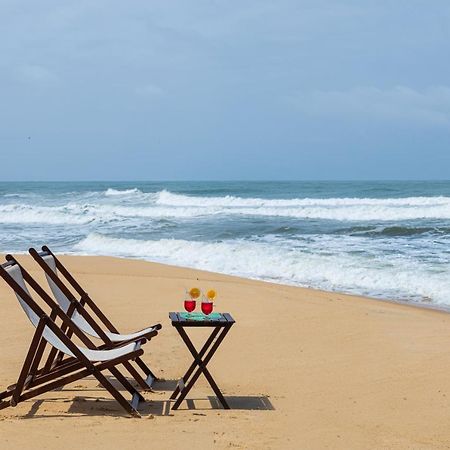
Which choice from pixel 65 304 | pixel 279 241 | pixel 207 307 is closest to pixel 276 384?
pixel 207 307

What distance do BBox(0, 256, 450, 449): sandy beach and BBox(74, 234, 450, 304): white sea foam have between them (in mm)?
1986

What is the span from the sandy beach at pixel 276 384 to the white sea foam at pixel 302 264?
199 centimetres

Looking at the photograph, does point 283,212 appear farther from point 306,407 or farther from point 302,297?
point 306,407

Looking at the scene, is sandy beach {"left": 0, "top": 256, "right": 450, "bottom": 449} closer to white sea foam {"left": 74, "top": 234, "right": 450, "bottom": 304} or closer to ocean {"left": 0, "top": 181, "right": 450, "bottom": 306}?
white sea foam {"left": 74, "top": 234, "right": 450, "bottom": 304}

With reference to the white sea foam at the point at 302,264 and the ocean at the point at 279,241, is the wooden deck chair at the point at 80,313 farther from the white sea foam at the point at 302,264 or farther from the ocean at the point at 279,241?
the white sea foam at the point at 302,264

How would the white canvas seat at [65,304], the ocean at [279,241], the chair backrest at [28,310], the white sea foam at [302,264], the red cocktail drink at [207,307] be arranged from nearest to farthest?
the chair backrest at [28,310] < the red cocktail drink at [207,307] < the white canvas seat at [65,304] < the white sea foam at [302,264] < the ocean at [279,241]

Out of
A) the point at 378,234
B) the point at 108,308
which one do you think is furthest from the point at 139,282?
the point at 378,234

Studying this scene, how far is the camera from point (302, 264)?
14625mm

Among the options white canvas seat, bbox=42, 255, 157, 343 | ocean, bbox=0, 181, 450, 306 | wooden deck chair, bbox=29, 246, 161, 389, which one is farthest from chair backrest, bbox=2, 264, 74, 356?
ocean, bbox=0, 181, 450, 306

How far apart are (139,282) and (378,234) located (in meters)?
12.7

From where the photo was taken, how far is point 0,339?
7.56 m

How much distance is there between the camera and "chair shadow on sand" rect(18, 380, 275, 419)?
5.13 m

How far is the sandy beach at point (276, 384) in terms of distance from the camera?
4.64m

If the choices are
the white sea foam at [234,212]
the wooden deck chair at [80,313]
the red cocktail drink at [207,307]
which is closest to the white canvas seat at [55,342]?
the wooden deck chair at [80,313]
